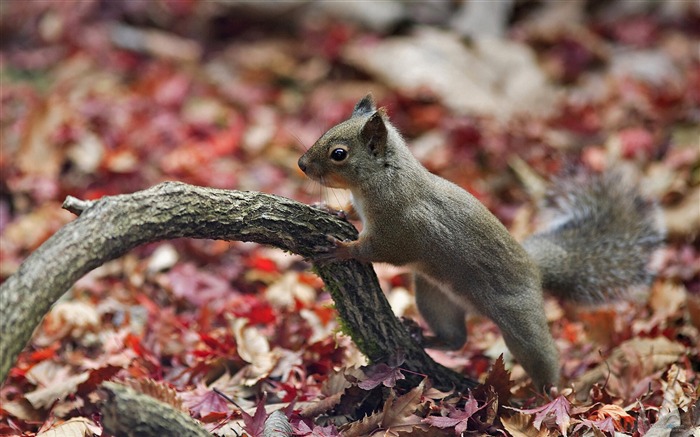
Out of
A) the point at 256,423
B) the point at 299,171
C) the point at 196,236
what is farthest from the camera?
the point at 299,171

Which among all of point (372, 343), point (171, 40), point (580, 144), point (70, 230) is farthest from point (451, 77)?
point (70, 230)

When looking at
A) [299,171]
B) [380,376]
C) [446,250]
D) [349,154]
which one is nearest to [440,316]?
[446,250]

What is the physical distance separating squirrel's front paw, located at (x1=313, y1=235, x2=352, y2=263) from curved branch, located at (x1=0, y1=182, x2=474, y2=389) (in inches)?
1.1

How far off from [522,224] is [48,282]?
161 inches

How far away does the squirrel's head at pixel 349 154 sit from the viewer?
3.52 m

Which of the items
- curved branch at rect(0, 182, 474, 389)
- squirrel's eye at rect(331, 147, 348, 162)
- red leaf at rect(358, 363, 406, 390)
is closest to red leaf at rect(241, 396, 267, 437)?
red leaf at rect(358, 363, 406, 390)

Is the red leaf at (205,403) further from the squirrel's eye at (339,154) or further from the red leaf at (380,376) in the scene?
the squirrel's eye at (339,154)

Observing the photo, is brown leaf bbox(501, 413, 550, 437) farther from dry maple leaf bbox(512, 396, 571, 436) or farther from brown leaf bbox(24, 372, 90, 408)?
brown leaf bbox(24, 372, 90, 408)

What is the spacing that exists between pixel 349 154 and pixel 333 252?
1.72ft

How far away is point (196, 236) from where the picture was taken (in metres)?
2.88

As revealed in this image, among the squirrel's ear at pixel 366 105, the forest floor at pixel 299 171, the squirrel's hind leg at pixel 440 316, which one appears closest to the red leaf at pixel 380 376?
the forest floor at pixel 299 171

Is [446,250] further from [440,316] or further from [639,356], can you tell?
[639,356]

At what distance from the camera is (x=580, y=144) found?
702 cm

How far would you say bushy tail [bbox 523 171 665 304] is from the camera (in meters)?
4.08
